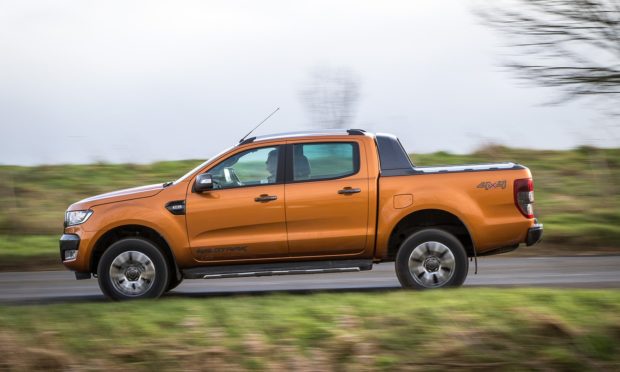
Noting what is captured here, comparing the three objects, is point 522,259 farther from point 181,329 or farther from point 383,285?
point 181,329

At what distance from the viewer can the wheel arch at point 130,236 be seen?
34.9 feet

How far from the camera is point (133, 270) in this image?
10.5 metres

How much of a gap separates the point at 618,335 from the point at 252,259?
13.7ft

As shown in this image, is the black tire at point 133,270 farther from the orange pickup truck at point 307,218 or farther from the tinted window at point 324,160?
the tinted window at point 324,160

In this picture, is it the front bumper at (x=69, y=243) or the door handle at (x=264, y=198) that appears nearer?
the door handle at (x=264, y=198)

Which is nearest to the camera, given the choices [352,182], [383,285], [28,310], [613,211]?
[28,310]

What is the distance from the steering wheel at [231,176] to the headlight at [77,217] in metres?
1.55

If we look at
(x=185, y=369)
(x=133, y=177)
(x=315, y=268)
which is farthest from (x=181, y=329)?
(x=133, y=177)

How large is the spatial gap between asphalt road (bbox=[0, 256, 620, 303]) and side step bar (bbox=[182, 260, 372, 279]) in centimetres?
91

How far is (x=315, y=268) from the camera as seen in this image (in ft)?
34.2

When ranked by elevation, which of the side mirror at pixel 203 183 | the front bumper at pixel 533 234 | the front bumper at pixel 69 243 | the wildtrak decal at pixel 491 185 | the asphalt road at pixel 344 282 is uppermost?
the side mirror at pixel 203 183

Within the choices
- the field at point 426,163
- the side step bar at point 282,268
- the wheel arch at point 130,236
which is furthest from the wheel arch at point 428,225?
the field at point 426,163

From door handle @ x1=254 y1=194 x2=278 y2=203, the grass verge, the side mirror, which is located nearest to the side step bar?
door handle @ x1=254 y1=194 x2=278 y2=203

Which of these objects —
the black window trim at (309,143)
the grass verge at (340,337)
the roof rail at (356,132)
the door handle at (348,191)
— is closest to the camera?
the grass verge at (340,337)
